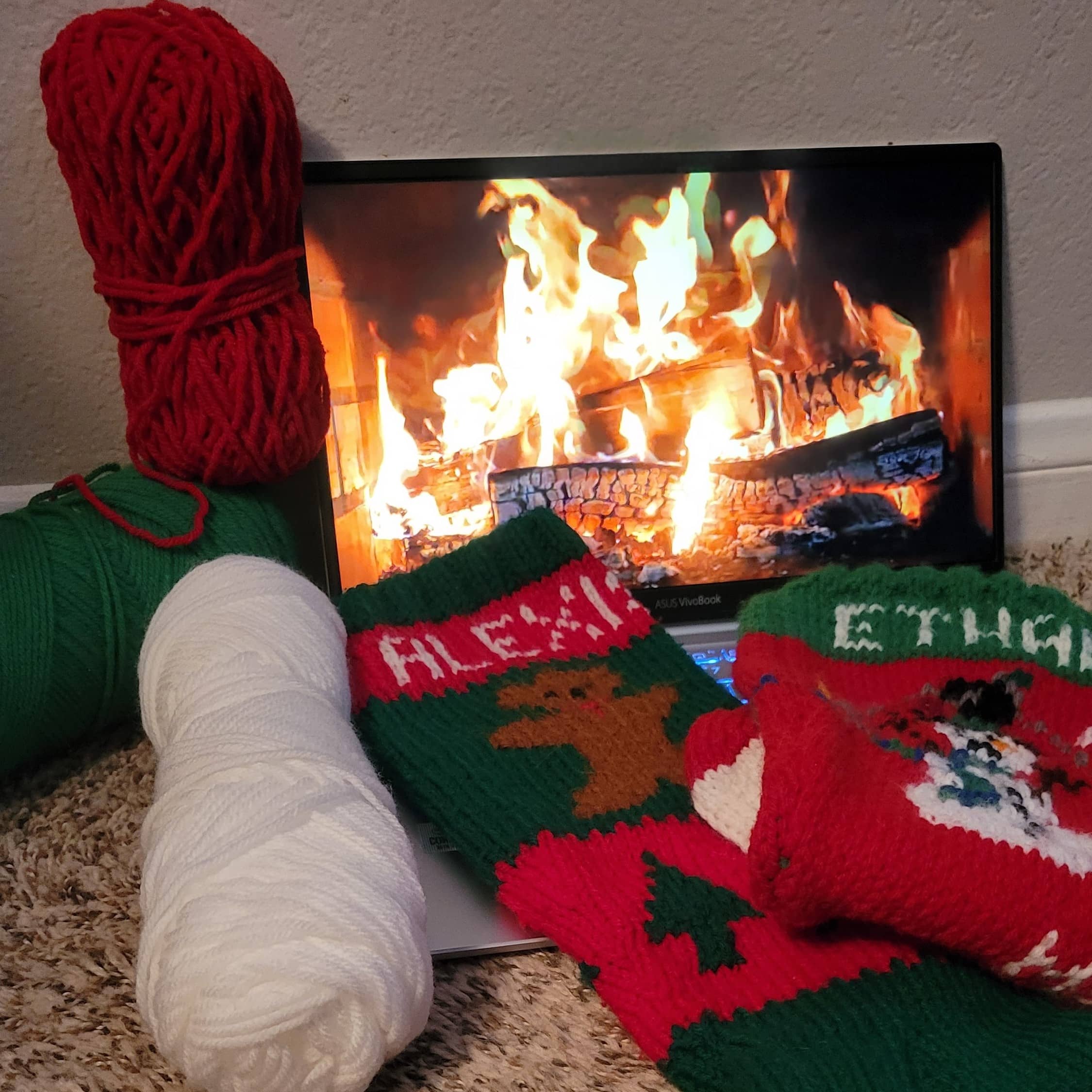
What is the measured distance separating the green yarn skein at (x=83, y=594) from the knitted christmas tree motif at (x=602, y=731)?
0.84 ft

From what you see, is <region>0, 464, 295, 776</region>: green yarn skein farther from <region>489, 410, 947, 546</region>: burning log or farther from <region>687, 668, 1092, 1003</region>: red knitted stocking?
<region>687, 668, 1092, 1003</region>: red knitted stocking

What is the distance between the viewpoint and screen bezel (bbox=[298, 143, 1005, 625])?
2.85ft

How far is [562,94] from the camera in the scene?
2.98 ft

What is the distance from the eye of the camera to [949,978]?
491mm

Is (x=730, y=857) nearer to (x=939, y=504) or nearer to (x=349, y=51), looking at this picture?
(x=939, y=504)

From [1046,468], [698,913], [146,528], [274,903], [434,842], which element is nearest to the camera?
[274,903]

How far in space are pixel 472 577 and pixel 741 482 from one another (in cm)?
31

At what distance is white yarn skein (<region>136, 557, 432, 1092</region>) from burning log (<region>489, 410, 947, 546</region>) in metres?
0.42

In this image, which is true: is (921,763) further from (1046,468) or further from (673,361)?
(1046,468)

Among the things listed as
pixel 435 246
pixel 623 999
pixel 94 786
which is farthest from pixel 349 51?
pixel 623 999

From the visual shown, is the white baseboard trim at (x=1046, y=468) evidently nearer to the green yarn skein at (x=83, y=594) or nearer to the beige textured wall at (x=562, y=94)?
the beige textured wall at (x=562, y=94)

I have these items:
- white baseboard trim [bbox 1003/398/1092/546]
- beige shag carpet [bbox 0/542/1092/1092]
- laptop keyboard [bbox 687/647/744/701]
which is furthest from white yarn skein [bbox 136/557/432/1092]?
white baseboard trim [bbox 1003/398/1092/546]

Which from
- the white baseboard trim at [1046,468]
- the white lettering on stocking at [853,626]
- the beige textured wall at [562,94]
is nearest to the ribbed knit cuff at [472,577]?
the white lettering on stocking at [853,626]

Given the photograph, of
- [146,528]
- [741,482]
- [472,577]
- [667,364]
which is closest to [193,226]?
[146,528]
